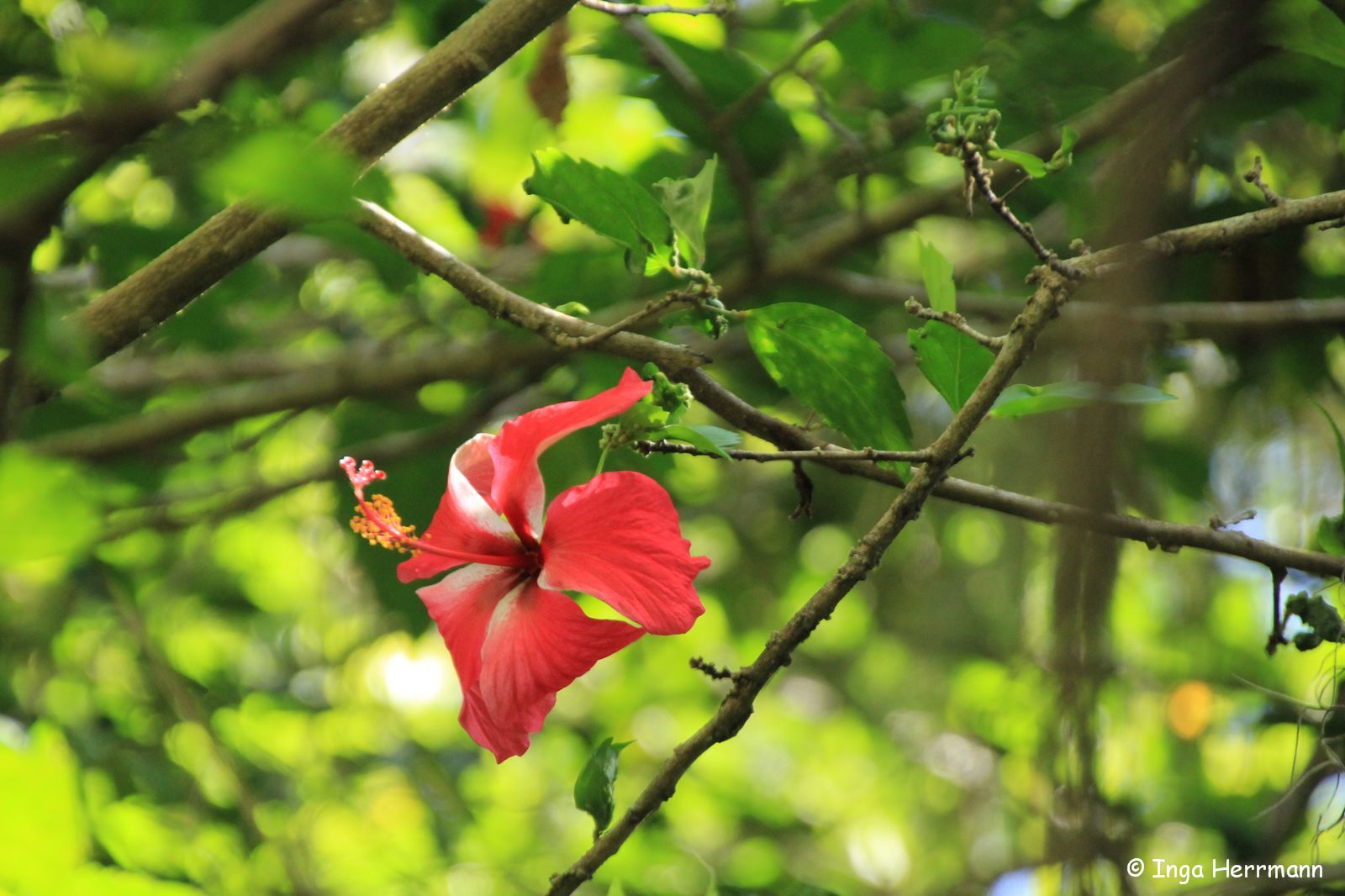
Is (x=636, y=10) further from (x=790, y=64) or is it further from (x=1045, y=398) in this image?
(x=1045, y=398)

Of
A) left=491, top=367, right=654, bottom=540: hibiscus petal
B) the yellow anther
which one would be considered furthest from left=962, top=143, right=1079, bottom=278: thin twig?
the yellow anther

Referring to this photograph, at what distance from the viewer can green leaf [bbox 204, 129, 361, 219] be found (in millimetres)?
394

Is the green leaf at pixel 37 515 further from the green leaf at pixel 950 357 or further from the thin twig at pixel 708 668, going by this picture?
the green leaf at pixel 950 357

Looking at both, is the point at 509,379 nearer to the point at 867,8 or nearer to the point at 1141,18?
the point at 867,8

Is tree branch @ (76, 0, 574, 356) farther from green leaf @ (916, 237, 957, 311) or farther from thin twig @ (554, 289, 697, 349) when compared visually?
green leaf @ (916, 237, 957, 311)

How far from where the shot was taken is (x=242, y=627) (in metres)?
2.55

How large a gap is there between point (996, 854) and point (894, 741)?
0.46 meters

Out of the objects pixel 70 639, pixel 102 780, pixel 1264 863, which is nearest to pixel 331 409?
pixel 102 780

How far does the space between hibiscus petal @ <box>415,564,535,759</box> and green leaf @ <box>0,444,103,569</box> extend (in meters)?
0.38

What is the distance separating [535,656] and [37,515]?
0.39 meters

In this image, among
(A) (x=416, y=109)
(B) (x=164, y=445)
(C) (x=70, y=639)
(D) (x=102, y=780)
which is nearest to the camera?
(A) (x=416, y=109)

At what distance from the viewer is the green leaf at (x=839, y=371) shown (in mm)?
829

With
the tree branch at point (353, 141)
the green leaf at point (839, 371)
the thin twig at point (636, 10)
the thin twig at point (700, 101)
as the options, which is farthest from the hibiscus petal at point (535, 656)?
the thin twig at point (700, 101)

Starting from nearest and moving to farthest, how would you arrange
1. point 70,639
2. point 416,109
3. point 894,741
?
point 416,109
point 70,639
point 894,741
